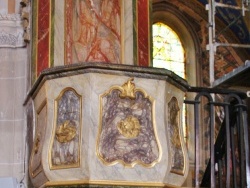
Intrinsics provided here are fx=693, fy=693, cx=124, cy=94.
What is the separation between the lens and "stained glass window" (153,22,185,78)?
13.2m

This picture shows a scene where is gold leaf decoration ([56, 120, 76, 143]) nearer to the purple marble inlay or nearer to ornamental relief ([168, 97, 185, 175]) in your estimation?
the purple marble inlay

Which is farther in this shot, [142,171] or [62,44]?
[62,44]

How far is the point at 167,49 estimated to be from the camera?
1336 centimetres

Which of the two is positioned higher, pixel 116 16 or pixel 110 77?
pixel 116 16

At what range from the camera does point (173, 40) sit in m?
13.5

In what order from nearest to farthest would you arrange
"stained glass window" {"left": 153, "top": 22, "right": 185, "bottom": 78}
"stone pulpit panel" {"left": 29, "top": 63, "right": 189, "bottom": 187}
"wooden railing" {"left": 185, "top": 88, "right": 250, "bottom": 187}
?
"stone pulpit panel" {"left": 29, "top": 63, "right": 189, "bottom": 187}
"wooden railing" {"left": 185, "top": 88, "right": 250, "bottom": 187}
"stained glass window" {"left": 153, "top": 22, "right": 185, "bottom": 78}

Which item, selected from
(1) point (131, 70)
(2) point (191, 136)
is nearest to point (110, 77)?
(1) point (131, 70)

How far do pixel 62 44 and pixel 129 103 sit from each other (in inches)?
133

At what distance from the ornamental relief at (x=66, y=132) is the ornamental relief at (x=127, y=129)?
7.1 inches

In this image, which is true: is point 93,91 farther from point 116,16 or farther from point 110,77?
point 116,16

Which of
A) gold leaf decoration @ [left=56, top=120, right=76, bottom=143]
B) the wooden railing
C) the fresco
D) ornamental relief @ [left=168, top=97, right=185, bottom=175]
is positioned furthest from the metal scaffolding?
gold leaf decoration @ [left=56, top=120, right=76, bottom=143]

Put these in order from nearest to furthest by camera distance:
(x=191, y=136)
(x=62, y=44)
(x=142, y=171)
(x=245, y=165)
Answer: (x=142, y=171) < (x=245, y=165) < (x=62, y=44) < (x=191, y=136)

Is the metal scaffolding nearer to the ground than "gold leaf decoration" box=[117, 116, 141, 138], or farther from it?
farther from it

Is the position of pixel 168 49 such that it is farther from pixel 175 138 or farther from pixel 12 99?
pixel 175 138
